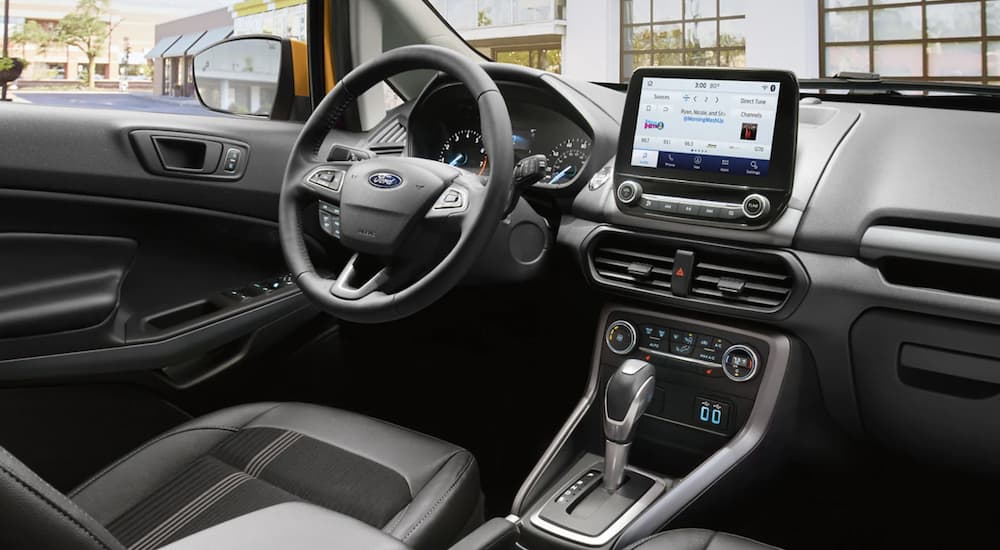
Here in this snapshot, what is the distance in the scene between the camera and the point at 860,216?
4.78 ft

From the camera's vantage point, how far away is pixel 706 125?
1546 millimetres

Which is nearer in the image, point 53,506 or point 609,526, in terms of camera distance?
point 53,506

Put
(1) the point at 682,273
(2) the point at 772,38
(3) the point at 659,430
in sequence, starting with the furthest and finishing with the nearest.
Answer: (2) the point at 772,38
(3) the point at 659,430
(1) the point at 682,273

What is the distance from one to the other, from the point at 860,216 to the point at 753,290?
22 centimetres

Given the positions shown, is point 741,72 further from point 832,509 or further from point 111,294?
point 111,294

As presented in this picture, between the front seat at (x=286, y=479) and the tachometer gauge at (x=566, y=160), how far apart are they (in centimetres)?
66

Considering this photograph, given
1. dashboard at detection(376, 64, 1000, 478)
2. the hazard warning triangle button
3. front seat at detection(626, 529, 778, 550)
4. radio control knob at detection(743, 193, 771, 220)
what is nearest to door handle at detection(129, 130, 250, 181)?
dashboard at detection(376, 64, 1000, 478)

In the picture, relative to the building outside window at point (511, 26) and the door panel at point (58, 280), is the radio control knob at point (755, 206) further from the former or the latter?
the door panel at point (58, 280)

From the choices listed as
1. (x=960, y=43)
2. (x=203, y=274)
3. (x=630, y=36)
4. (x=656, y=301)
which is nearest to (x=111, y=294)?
(x=203, y=274)

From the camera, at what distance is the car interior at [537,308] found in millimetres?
1426

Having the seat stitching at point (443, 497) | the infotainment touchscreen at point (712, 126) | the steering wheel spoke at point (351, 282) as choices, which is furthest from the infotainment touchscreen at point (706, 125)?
the seat stitching at point (443, 497)

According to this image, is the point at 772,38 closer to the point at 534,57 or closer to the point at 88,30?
the point at 534,57

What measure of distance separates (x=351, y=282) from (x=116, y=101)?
89cm

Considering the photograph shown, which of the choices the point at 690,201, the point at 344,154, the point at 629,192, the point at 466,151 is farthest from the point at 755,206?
the point at 344,154
